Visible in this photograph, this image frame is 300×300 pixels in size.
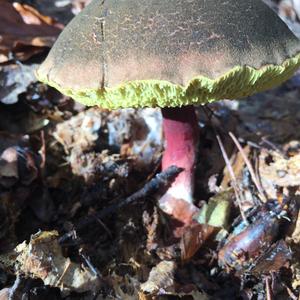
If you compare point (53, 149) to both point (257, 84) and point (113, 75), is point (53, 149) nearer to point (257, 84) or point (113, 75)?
point (113, 75)

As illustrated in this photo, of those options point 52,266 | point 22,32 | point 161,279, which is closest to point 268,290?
point 161,279

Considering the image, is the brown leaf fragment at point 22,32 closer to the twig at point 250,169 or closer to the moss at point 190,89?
the moss at point 190,89

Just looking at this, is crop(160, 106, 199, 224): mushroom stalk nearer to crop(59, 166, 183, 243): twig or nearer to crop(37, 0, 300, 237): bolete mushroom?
crop(59, 166, 183, 243): twig

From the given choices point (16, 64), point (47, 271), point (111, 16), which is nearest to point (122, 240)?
point (47, 271)

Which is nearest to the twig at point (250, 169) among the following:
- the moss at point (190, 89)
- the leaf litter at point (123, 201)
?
the leaf litter at point (123, 201)

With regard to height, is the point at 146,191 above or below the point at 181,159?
below

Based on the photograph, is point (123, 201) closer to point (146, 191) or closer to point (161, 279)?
point (146, 191)
